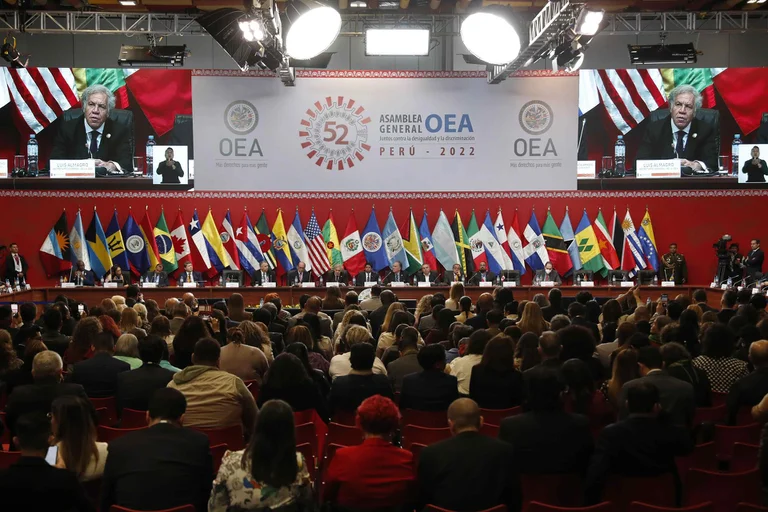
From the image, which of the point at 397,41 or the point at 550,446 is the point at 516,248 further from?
the point at 550,446

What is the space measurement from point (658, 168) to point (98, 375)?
564 inches

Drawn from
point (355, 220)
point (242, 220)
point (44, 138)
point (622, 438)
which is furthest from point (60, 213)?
point (622, 438)

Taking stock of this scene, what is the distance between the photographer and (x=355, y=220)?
59.3 feet

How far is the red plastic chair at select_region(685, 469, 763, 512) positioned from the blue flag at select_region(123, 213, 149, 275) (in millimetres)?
14762

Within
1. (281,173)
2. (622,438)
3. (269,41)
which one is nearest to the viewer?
(622,438)

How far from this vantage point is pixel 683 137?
59.3 feet

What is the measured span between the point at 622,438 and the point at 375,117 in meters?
14.0

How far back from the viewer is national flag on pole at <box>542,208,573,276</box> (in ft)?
58.4

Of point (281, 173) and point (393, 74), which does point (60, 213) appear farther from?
point (393, 74)

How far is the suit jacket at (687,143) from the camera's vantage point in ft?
59.3

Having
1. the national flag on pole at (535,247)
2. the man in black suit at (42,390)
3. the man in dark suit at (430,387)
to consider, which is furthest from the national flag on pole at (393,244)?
the man in black suit at (42,390)

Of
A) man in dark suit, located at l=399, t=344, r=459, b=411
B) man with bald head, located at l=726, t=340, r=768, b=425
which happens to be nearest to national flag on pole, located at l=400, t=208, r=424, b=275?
man in dark suit, located at l=399, t=344, r=459, b=411

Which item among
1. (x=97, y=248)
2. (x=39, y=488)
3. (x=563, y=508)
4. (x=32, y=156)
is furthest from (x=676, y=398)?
(x=32, y=156)

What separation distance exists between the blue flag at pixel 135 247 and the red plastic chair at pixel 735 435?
14.0 metres
